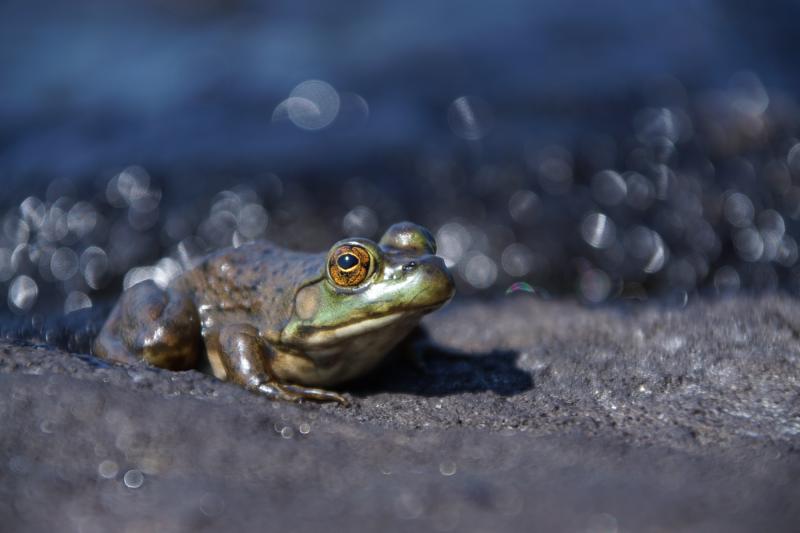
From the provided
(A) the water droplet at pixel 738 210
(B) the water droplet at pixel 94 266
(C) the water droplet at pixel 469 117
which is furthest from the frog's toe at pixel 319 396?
(C) the water droplet at pixel 469 117

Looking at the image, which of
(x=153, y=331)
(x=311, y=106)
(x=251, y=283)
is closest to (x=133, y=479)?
(x=153, y=331)

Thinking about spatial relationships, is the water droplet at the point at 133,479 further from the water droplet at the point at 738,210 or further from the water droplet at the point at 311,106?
the water droplet at the point at 311,106

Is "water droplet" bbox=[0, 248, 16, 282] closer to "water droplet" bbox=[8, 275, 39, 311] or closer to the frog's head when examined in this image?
"water droplet" bbox=[8, 275, 39, 311]

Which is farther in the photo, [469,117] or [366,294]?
[469,117]

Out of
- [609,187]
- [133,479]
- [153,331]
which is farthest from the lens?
[609,187]

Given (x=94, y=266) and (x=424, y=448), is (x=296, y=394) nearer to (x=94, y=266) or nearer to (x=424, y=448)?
(x=424, y=448)

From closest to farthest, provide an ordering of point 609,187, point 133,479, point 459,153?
point 133,479 < point 609,187 < point 459,153

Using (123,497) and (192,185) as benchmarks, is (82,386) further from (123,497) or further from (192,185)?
(192,185)
